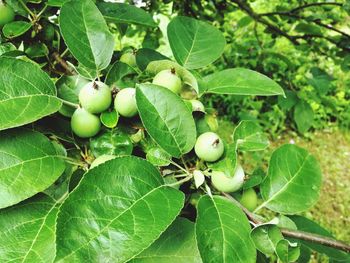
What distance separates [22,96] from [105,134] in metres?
0.17

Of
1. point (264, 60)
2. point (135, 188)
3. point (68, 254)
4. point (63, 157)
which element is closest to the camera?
point (68, 254)

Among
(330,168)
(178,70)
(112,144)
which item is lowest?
(330,168)

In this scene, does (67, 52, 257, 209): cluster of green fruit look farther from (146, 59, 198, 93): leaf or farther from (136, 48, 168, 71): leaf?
(136, 48, 168, 71): leaf

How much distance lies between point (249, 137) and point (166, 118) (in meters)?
0.19

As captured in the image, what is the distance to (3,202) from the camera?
670mm

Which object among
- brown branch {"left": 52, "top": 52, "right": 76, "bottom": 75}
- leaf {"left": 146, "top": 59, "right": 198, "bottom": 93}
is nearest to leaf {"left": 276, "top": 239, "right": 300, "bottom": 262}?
leaf {"left": 146, "top": 59, "right": 198, "bottom": 93}

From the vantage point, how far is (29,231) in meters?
0.71

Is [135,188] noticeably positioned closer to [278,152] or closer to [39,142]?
[39,142]

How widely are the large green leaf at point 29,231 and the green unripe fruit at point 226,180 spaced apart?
29 centimetres

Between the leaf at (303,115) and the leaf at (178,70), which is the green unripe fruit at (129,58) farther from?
the leaf at (303,115)

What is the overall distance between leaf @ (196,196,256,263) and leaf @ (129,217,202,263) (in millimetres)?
73

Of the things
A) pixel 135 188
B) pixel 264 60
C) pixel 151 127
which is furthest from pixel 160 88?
pixel 264 60

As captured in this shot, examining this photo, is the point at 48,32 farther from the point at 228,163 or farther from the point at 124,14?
the point at 228,163

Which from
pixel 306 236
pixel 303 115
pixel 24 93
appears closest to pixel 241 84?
pixel 306 236
